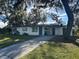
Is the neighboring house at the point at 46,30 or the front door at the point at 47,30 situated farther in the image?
the front door at the point at 47,30

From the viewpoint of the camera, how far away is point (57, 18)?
112 feet

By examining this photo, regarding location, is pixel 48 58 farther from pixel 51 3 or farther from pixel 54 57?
pixel 51 3

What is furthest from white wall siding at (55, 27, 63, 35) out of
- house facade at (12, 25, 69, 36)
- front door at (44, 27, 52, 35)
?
front door at (44, 27, 52, 35)

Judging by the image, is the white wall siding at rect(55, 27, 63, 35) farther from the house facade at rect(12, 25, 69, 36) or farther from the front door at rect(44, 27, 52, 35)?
the front door at rect(44, 27, 52, 35)

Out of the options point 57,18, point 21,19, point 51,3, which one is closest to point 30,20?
point 21,19

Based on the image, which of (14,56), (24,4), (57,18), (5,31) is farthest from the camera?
(5,31)

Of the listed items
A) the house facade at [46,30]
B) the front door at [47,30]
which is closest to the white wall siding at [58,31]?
the house facade at [46,30]

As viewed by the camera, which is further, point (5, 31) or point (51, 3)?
point (5, 31)

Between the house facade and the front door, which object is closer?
the house facade

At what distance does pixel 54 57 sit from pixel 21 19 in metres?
27.2

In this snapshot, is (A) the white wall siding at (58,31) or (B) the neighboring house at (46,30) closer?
(B) the neighboring house at (46,30)

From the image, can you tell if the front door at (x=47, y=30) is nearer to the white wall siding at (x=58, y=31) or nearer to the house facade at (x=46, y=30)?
the house facade at (x=46, y=30)

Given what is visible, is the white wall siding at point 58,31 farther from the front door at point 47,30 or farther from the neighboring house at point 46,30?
the front door at point 47,30

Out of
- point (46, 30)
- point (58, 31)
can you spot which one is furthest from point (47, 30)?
point (58, 31)
